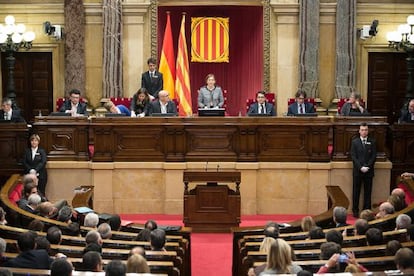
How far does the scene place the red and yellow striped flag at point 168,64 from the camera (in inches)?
597

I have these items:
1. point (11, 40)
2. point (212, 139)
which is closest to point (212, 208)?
point (212, 139)

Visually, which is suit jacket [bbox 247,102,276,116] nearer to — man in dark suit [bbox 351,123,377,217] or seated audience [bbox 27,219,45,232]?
man in dark suit [bbox 351,123,377,217]

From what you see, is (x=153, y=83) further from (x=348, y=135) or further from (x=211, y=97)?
(x=348, y=135)

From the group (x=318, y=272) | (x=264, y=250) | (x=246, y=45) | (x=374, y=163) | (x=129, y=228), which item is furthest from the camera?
(x=246, y=45)

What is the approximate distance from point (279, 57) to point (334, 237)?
8947 mm

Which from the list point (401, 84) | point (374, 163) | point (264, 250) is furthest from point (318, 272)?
point (401, 84)

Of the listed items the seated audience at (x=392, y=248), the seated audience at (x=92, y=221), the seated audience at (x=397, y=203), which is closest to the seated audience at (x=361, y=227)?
the seated audience at (x=392, y=248)

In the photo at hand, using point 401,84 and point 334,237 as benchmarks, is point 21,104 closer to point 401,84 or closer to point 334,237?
point 401,84

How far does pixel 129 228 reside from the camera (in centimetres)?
885

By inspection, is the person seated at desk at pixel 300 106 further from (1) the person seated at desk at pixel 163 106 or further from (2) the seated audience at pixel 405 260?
(2) the seated audience at pixel 405 260

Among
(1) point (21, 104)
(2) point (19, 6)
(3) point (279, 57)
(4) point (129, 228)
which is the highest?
(2) point (19, 6)

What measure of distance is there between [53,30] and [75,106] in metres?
3.19

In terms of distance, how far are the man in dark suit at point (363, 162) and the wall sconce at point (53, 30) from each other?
6658 mm

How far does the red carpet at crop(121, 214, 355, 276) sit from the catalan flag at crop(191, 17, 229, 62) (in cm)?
582
